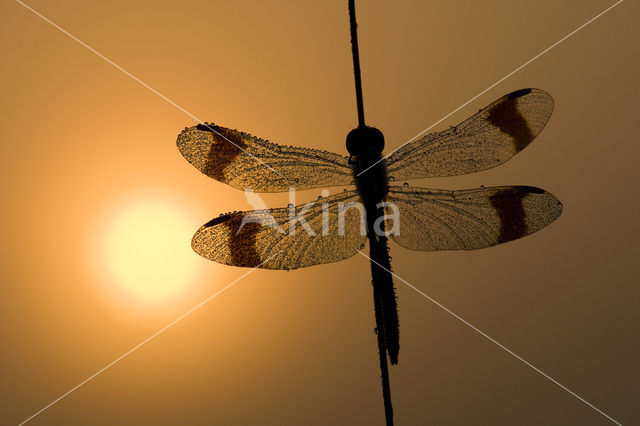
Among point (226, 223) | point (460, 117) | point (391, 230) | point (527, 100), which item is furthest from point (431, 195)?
point (460, 117)

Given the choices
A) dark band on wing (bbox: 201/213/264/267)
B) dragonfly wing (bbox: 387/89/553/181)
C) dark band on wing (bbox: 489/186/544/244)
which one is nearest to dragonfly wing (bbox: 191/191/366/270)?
dark band on wing (bbox: 201/213/264/267)

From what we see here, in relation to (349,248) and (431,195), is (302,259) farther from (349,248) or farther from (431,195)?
(431,195)

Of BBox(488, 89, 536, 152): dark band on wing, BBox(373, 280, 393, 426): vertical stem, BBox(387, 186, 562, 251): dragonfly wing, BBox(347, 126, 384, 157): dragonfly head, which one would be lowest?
BBox(373, 280, 393, 426): vertical stem

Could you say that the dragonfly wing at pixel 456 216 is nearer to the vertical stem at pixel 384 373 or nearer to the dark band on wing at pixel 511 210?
the dark band on wing at pixel 511 210

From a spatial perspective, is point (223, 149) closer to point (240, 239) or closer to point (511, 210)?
point (240, 239)

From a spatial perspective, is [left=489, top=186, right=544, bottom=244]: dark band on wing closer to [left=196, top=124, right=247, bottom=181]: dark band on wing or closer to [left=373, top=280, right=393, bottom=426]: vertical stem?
[left=373, top=280, right=393, bottom=426]: vertical stem

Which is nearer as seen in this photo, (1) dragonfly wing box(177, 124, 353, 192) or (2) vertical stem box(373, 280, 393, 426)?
(2) vertical stem box(373, 280, 393, 426)

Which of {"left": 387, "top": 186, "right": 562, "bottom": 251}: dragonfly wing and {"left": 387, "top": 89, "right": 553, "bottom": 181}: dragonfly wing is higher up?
{"left": 387, "top": 89, "right": 553, "bottom": 181}: dragonfly wing
